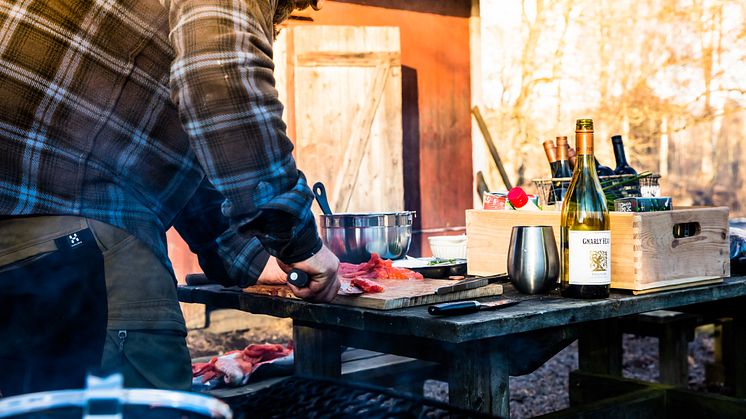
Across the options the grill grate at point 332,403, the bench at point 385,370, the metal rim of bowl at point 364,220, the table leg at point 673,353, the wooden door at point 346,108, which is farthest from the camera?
the wooden door at point 346,108

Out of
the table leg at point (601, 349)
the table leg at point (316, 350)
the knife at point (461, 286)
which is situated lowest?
the table leg at point (601, 349)

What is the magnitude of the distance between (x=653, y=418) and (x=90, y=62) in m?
2.39

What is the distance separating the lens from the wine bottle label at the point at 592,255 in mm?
2005

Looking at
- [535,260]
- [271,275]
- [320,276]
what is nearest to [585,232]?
[535,260]

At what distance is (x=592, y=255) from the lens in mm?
2010

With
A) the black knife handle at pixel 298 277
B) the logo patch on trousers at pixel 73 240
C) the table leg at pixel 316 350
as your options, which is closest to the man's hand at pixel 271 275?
the table leg at pixel 316 350

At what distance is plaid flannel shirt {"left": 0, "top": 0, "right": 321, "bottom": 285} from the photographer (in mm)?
1715

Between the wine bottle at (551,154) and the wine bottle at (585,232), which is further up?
the wine bottle at (551,154)

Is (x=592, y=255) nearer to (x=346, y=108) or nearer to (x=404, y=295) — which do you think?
(x=404, y=295)

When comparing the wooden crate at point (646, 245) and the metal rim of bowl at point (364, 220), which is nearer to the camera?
the wooden crate at point (646, 245)

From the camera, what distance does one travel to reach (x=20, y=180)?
1726 mm

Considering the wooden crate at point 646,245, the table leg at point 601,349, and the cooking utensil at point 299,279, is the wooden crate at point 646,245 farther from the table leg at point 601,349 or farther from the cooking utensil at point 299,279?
the table leg at point 601,349

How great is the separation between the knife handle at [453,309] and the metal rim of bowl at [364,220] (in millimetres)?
814

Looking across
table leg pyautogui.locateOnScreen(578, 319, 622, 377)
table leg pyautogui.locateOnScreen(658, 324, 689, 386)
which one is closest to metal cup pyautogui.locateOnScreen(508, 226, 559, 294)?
table leg pyautogui.locateOnScreen(578, 319, 622, 377)
